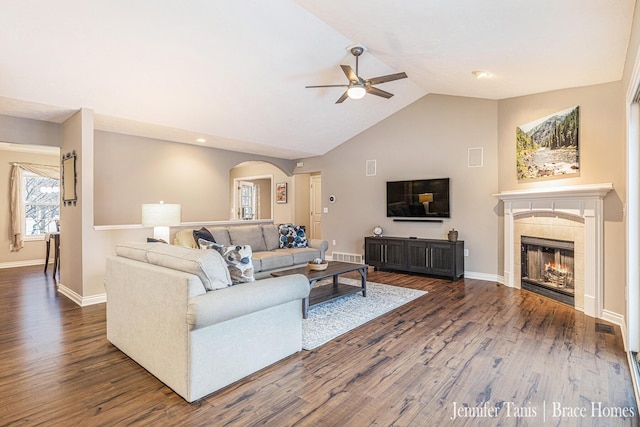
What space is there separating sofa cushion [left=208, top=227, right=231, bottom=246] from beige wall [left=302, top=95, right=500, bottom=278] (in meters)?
2.93

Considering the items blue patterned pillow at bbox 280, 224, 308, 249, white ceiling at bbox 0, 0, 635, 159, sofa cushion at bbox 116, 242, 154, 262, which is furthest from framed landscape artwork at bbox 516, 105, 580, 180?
sofa cushion at bbox 116, 242, 154, 262

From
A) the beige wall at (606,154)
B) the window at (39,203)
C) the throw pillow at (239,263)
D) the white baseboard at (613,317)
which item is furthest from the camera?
the window at (39,203)

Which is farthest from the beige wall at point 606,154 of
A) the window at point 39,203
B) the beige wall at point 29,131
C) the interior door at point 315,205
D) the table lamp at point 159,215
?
the window at point 39,203

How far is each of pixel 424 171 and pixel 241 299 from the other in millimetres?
4856

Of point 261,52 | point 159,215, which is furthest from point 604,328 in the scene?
point 159,215

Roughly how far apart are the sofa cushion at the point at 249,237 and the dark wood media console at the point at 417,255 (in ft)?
6.73

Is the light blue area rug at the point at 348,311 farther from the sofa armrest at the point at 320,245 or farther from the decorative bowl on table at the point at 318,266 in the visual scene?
the sofa armrest at the point at 320,245

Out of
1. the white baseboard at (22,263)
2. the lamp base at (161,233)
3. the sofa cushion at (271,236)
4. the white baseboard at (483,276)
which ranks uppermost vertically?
the lamp base at (161,233)

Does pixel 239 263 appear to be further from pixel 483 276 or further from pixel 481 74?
pixel 483 276

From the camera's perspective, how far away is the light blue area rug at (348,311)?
3199 mm

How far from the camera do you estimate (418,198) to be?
6.17 meters

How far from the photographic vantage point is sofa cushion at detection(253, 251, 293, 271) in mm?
4973

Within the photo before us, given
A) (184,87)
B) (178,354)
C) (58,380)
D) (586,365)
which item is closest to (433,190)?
(586,365)

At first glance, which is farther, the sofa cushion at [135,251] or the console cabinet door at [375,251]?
A: the console cabinet door at [375,251]
